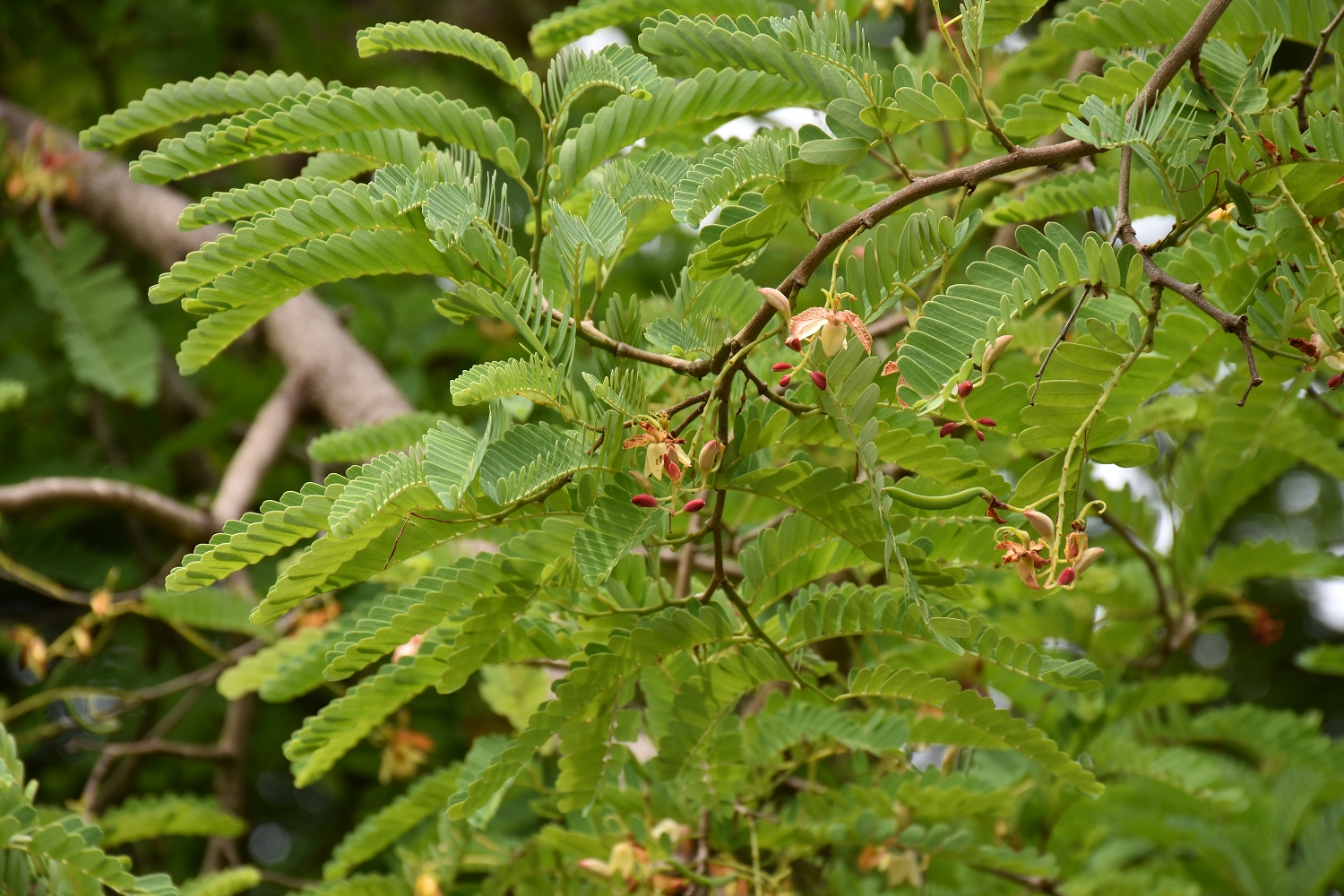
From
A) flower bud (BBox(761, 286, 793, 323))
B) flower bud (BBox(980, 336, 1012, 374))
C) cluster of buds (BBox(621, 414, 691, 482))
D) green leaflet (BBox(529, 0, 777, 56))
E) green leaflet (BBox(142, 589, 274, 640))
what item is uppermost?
green leaflet (BBox(529, 0, 777, 56))

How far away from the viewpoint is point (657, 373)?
3.72 ft

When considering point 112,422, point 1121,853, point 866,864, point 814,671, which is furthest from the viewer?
point 112,422

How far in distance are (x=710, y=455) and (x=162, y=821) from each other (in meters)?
1.59

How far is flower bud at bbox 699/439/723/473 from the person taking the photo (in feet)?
2.91

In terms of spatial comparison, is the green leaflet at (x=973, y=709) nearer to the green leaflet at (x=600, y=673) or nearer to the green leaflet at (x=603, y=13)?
the green leaflet at (x=600, y=673)

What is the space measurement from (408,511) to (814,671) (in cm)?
62

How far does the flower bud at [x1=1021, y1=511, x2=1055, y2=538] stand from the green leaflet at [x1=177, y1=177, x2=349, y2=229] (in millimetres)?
681

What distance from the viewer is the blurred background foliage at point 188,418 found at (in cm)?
282

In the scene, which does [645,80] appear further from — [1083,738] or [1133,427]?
[1083,738]

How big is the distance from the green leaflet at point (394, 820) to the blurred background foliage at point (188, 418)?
88 cm

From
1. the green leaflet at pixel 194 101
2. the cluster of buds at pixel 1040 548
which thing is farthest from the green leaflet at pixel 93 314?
the cluster of buds at pixel 1040 548

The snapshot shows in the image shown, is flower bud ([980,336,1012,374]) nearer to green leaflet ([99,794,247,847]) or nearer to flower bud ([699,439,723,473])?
flower bud ([699,439,723,473])

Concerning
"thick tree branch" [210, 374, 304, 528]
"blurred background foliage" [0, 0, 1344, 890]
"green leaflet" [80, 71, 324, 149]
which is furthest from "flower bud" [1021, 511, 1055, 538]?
"thick tree branch" [210, 374, 304, 528]

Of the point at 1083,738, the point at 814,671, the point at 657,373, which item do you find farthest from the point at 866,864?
the point at 657,373
